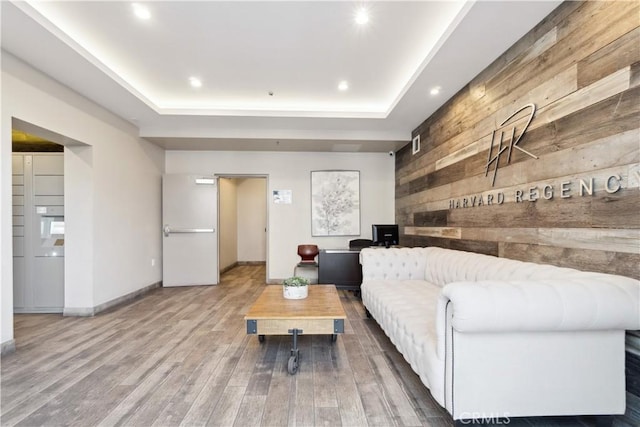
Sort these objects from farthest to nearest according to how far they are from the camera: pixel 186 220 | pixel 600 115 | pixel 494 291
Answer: pixel 186 220, pixel 600 115, pixel 494 291

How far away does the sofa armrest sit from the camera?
1349 mm

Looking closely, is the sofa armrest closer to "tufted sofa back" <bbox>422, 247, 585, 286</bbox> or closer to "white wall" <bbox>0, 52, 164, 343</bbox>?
"tufted sofa back" <bbox>422, 247, 585, 286</bbox>

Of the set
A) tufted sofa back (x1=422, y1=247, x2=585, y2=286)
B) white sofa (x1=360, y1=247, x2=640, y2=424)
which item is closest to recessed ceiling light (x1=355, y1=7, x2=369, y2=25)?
→ white sofa (x1=360, y1=247, x2=640, y2=424)

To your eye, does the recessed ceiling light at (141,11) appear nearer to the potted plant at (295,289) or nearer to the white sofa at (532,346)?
the potted plant at (295,289)

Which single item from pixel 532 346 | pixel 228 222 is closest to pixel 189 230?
pixel 228 222

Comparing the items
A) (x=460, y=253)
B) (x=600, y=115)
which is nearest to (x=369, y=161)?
(x=460, y=253)

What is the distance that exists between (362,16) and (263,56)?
3.74 ft

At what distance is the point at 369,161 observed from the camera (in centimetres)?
577

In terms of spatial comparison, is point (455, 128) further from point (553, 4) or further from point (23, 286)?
point (23, 286)

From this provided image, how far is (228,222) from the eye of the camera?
23.2 feet

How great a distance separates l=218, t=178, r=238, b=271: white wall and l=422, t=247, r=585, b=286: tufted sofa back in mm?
4777

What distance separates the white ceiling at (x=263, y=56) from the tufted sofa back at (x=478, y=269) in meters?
1.87

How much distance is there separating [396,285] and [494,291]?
178cm

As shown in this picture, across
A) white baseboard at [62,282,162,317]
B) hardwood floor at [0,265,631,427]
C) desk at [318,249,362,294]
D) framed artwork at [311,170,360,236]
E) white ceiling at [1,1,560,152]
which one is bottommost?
hardwood floor at [0,265,631,427]
